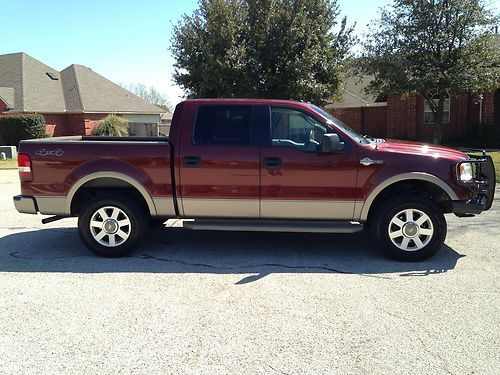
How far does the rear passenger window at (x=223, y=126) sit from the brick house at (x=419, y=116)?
61.6ft

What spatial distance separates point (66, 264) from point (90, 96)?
28743 millimetres

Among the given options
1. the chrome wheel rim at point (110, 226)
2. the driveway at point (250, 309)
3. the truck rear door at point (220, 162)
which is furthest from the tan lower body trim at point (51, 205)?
the truck rear door at point (220, 162)

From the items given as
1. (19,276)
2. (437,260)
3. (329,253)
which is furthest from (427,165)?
(19,276)

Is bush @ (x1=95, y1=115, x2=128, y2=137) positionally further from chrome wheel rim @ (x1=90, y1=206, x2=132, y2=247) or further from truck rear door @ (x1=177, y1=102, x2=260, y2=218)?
truck rear door @ (x1=177, y1=102, x2=260, y2=218)

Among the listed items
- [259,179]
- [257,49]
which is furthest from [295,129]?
[257,49]

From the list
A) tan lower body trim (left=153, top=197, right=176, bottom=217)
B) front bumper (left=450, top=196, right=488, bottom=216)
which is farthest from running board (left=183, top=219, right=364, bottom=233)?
front bumper (left=450, top=196, right=488, bottom=216)

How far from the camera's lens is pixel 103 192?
5652 millimetres

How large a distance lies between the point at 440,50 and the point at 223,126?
671 inches

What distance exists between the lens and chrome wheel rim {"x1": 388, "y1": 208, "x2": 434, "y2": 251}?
206 inches

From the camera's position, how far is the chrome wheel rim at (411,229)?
523cm

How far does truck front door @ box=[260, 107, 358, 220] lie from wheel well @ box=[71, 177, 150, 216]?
169 cm

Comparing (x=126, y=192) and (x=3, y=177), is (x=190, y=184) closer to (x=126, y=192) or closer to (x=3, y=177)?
(x=126, y=192)

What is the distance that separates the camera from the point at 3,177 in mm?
14414

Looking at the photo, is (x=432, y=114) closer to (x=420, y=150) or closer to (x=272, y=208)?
(x=420, y=150)
